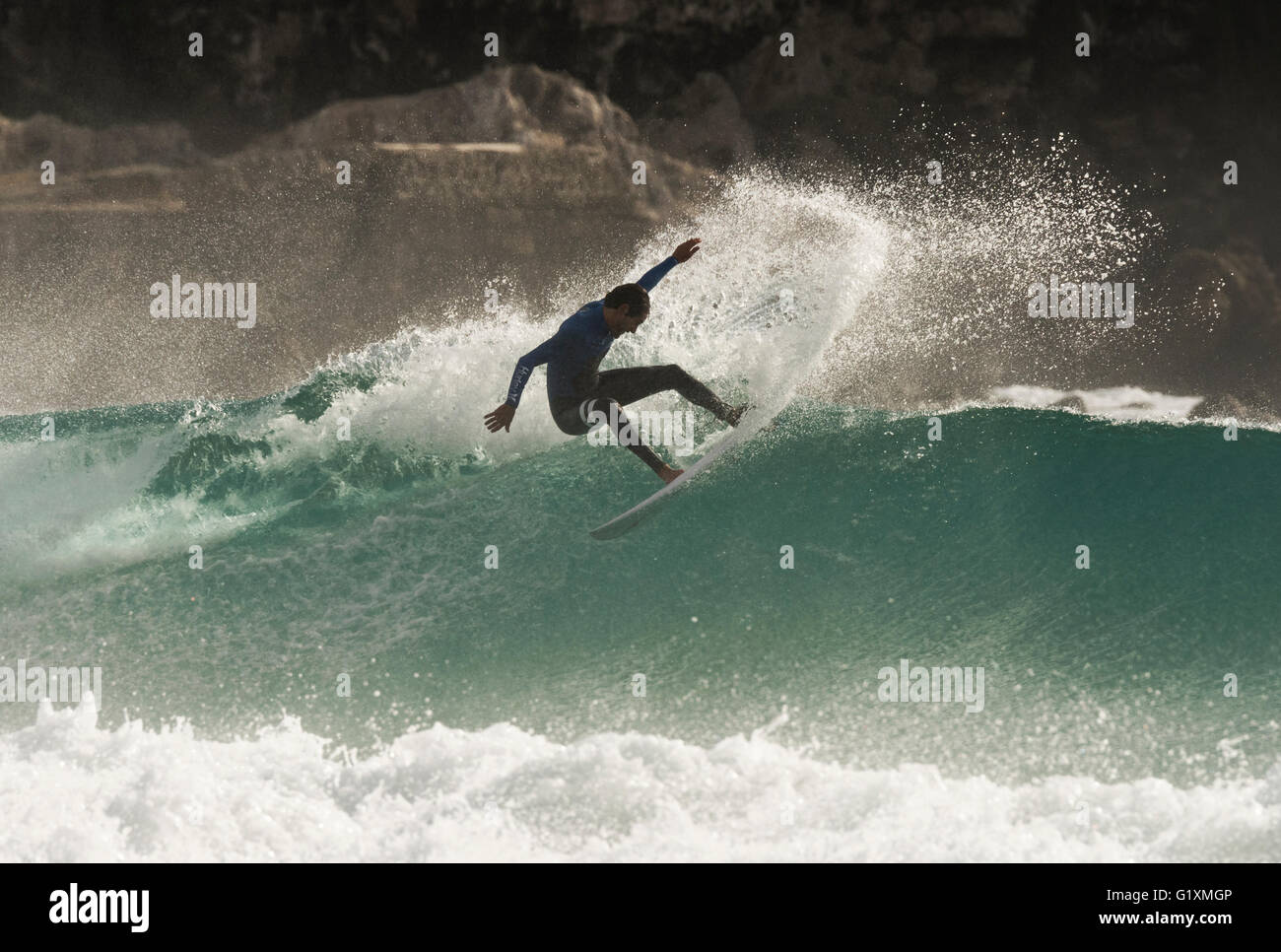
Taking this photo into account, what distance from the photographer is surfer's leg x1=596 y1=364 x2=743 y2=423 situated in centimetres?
557

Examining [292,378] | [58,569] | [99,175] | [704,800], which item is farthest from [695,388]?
[99,175]

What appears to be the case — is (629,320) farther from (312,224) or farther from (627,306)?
(312,224)

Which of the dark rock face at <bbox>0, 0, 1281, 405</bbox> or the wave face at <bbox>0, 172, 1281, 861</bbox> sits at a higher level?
the dark rock face at <bbox>0, 0, 1281, 405</bbox>

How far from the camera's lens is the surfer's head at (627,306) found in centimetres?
510

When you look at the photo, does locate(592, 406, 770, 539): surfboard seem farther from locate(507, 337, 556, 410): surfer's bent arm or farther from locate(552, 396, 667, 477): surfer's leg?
locate(507, 337, 556, 410): surfer's bent arm

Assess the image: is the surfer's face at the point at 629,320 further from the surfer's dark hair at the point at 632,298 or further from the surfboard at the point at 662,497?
the surfboard at the point at 662,497

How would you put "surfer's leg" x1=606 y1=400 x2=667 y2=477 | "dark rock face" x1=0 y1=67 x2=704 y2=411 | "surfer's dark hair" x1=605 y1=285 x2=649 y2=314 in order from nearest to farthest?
1. "surfer's dark hair" x1=605 y1=285 x2=649 y2=314
2. "surfer's leg" x1=606 y1=400 x2=667 y2=477
3. "dark rock face" x1=0 y1=67 x2=704 y2=411

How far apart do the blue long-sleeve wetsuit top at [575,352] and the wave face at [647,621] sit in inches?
37.7

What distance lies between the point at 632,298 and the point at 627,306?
0.17 ft

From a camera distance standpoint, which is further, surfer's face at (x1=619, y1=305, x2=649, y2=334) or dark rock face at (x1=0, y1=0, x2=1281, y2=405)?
dark rock face at (x1=0, y1=0, x2=1281, y2=405)

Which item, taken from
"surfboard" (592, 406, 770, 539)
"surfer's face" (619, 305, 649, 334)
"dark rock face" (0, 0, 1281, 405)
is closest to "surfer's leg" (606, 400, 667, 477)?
"surfboard" (592, 406, 770, 539)

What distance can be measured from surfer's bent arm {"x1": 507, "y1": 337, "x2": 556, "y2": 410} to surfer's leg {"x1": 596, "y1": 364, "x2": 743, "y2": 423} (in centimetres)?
37

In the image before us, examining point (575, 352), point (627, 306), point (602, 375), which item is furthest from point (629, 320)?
point (602, 375)

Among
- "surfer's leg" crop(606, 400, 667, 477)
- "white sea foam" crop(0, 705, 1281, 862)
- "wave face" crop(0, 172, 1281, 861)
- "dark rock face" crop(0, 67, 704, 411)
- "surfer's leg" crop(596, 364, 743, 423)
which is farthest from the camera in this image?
"dark rock face" crop(0, 67, 704, 411)
